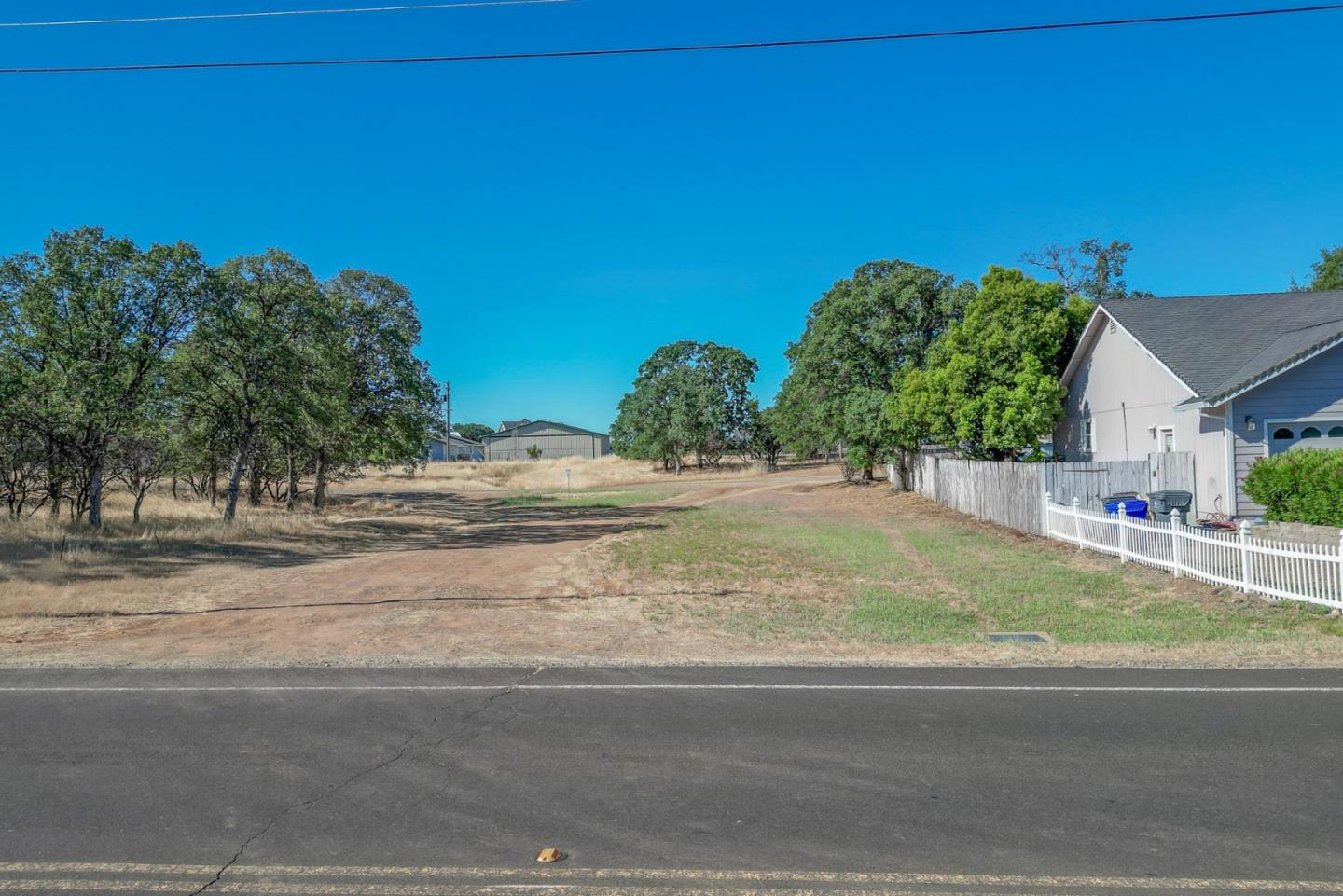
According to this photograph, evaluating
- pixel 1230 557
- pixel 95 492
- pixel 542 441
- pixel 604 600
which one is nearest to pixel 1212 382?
pixel 1230 557

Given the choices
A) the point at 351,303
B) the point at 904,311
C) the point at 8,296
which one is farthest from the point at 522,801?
the point at 904,311

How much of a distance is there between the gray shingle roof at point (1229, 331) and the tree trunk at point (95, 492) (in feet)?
86.4

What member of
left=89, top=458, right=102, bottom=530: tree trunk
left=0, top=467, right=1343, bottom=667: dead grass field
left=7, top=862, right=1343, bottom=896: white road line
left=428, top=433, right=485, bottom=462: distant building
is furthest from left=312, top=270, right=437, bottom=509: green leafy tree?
left=428, top=433, right=485, bottom=462: distant building

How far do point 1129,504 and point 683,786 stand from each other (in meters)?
17.7

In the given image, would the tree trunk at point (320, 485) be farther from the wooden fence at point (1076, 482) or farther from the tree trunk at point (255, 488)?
the wooden fence at point (1076, 482)

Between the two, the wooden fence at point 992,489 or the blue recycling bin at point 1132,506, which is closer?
the blue recycling bin at point 1132,506

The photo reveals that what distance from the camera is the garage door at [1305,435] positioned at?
20.4 meters

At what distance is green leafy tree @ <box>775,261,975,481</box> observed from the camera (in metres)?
39.2

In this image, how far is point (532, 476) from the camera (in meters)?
72.2

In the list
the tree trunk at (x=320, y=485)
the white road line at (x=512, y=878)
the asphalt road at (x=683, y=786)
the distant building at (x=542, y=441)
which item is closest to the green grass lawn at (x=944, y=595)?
the asphalt road at (x=683, y=786)

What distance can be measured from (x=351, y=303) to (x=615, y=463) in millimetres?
59043

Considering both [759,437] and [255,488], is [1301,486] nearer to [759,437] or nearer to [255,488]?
[255,488]

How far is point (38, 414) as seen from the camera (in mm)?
21875

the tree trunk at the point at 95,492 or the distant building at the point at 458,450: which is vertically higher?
the distant building at the point at 458,450
